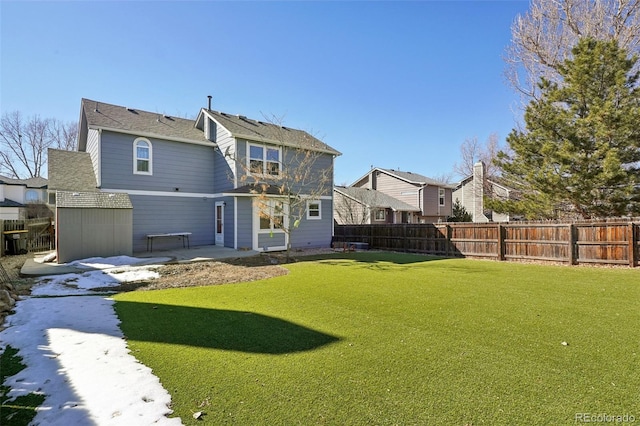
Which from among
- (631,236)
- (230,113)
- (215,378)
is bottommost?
(215,378)

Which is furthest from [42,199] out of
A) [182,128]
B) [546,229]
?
[546,229]

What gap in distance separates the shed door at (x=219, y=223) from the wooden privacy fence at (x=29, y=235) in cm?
847

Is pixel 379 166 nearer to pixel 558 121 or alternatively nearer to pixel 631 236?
pixel 558 121

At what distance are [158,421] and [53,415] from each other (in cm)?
91

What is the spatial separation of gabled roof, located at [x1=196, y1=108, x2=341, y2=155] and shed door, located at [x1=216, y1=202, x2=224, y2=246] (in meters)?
3.67

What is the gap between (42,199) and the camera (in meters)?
32.8

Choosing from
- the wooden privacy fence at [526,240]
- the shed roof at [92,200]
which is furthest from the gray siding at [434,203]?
the shed roof at [92,200]

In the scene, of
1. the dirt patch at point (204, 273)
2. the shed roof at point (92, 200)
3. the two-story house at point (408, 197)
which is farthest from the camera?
the two-story house at point (408, 197)

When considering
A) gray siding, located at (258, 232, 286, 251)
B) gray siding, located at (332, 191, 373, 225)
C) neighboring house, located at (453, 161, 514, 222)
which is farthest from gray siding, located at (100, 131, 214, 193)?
gray siding, located at (332, 191, 373, 225)

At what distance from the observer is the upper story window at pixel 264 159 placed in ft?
50.2

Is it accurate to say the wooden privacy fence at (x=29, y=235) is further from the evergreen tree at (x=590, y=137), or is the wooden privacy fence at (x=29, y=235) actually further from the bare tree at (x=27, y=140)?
the evergreen tree at (x=590, y=137)

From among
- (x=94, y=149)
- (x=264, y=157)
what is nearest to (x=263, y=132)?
(x=264, y=157)

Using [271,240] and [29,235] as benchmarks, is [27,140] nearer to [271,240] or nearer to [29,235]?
[29,235]

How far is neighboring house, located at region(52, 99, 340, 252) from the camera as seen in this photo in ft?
44.3
